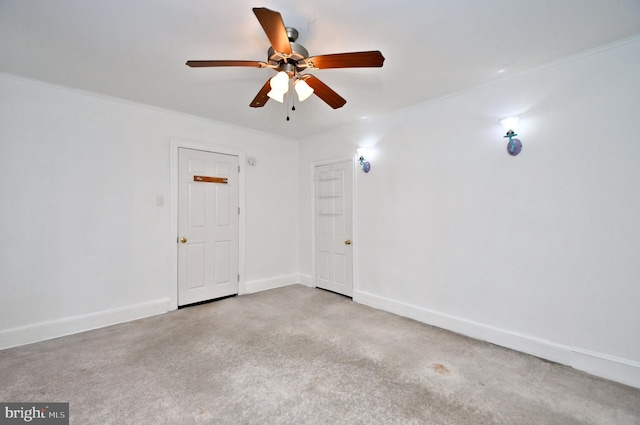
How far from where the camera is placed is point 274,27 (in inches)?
59.5

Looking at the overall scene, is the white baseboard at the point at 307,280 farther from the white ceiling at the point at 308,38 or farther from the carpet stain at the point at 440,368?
the white ceiling at the point at 308,38

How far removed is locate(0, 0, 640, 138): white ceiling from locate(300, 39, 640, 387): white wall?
347mm

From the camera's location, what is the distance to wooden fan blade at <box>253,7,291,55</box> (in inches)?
53.9

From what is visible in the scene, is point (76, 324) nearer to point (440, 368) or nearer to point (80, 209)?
point (80, 209)

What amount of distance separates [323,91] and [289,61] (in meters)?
0.40

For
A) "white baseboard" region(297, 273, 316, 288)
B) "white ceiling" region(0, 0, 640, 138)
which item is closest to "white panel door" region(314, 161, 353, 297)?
"white baseboard" region(297, 273, 316, 288)

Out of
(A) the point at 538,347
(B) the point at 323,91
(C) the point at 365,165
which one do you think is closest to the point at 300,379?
(A) the point at 538,347

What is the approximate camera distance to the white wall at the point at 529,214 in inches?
85.6

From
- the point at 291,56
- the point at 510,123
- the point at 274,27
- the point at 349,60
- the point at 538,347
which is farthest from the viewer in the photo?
the point at 510,123

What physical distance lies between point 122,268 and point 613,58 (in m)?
5.22

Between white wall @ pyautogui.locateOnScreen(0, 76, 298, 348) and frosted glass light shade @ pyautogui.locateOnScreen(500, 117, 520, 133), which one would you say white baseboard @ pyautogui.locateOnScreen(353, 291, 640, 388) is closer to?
frosted glass light shade @ pyautogui.locateOnScreen(500, 117, 520, 133)

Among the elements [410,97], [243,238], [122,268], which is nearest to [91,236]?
[122,268]

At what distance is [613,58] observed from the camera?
7.25 ft

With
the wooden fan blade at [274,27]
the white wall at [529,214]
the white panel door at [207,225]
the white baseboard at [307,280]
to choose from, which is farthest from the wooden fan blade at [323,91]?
the white baseboard at [307,280]
